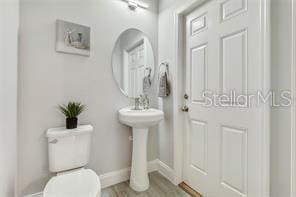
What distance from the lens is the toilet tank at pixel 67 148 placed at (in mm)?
1292

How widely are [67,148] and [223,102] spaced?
1410 mm

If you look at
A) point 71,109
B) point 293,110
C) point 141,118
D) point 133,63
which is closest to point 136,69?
point 133,63

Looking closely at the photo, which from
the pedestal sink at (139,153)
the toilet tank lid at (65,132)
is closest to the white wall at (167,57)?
the pedestal sink at (139,153)

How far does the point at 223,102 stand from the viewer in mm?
1336

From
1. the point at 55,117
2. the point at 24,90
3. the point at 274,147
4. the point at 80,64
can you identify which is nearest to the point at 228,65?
the point at 274,147

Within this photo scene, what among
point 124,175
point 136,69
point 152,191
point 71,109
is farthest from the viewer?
point 136,69

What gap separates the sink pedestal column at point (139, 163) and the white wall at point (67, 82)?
0.72 feet

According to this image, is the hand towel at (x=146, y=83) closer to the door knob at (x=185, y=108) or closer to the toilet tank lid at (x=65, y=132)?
the door knob at (x=185, y=108)

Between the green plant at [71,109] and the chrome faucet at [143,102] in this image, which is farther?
the chrome faucet at [143,102]

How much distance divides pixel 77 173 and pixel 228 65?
1.50 metres

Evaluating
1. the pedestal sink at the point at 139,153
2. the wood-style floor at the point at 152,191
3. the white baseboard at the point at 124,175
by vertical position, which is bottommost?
the wood-style floor at the point at 152,191

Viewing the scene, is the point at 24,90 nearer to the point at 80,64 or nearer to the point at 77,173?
the point at 80,64

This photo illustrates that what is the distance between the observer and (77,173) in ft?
3.87

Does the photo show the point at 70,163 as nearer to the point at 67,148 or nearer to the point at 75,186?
the point at 67,148
